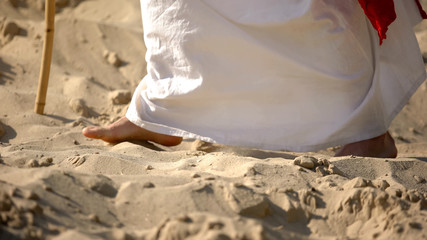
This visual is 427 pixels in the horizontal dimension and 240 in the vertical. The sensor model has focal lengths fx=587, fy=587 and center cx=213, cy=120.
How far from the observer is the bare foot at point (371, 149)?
237cm

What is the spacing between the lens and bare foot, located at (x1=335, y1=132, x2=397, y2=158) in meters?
2.37

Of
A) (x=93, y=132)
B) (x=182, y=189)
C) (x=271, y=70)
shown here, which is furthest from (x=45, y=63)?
(x=182, y=189)

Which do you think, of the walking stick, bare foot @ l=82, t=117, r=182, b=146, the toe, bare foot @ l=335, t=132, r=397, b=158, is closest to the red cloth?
bare foot @ l=335, t=132, r=397, b=158

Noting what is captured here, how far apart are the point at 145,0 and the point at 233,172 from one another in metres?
0.91

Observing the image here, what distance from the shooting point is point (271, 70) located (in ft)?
7.54

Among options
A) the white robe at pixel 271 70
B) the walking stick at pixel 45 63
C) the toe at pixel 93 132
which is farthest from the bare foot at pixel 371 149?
the walking stick at pixel 45 63

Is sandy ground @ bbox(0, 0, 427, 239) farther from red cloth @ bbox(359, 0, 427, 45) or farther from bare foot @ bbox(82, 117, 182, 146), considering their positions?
red cloth @ bbox(359, 0, 427, 45)

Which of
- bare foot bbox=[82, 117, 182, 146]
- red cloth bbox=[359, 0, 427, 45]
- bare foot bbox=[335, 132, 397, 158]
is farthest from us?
bare foot bbox=[82, 117, 182, 146]

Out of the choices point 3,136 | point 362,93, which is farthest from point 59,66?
point 362,93

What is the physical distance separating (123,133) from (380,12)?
1.18 m

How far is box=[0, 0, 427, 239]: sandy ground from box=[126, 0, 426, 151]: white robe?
180mm

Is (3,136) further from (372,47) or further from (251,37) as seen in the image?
(372,47)

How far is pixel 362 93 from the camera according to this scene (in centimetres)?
236

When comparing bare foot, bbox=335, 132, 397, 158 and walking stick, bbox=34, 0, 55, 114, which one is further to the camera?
walking stick, bbox=34, 0, 55, 114
